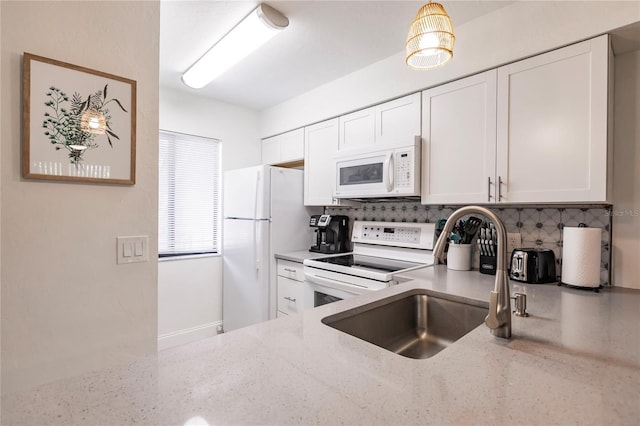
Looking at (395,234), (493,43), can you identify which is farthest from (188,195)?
(493,43)

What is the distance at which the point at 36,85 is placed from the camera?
3.98 feet

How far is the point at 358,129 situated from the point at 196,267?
2070mm

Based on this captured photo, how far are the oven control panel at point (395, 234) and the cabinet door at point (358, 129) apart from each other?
693mm

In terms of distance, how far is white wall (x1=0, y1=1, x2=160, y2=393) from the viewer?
3.87 feet

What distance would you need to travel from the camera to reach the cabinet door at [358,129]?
96.2 inches

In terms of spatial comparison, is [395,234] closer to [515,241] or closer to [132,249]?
[515,241]

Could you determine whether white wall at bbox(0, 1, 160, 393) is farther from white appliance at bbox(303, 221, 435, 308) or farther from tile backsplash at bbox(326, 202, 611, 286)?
tile backsplash at bbox(326, 202, 611, 286)

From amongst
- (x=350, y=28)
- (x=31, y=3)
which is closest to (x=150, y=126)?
(x=31, y=3)

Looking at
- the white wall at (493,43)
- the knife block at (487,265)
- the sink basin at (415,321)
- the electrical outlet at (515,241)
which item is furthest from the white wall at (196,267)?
the electrical outlet at (515,241)

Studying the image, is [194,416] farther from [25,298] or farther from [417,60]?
[417,60]

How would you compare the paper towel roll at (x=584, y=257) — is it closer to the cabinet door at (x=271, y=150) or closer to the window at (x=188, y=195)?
the cabinet door at (x=271, y=150)

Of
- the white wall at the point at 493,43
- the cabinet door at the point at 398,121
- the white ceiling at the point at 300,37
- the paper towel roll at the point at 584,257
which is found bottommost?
the paper towel roll at the point at 584,257

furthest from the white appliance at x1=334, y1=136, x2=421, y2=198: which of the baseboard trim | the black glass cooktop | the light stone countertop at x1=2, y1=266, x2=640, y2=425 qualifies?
the baseboard trim

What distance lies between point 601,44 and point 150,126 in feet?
7.15
